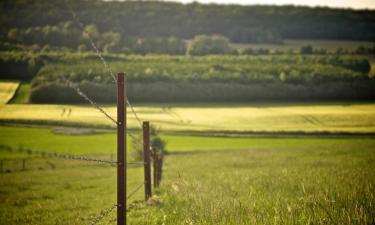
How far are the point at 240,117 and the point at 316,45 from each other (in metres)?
46.1

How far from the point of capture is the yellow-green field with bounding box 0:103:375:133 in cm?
5119

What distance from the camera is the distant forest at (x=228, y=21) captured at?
358 feet

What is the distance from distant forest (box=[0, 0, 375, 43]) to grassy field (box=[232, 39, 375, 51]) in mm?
2125

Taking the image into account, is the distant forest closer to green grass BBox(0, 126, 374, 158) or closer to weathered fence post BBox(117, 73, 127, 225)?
green grass BBox(0, 126, 374, 158)

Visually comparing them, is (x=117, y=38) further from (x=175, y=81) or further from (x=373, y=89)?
(x=373, y=89)

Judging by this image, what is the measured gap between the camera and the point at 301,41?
116875 millimetres

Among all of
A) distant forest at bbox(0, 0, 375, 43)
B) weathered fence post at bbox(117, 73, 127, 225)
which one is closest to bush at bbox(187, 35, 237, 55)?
distant forest at bbox(0, 0, 375, 43)

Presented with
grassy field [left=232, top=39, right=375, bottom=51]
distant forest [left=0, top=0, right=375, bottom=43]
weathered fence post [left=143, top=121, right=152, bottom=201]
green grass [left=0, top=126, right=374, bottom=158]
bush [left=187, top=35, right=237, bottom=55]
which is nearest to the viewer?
weathered fence post [left=143, top=121, right=152, bottom=201]

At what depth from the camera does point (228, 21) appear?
143 meters

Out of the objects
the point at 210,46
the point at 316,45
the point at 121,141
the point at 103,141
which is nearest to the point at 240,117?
the point at 103,141

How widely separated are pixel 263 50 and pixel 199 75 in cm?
2900

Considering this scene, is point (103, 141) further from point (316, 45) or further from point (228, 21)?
point (228, 21)

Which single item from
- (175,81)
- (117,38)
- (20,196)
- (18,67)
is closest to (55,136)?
(18,67)

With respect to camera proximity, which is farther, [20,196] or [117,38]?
[117,38]
